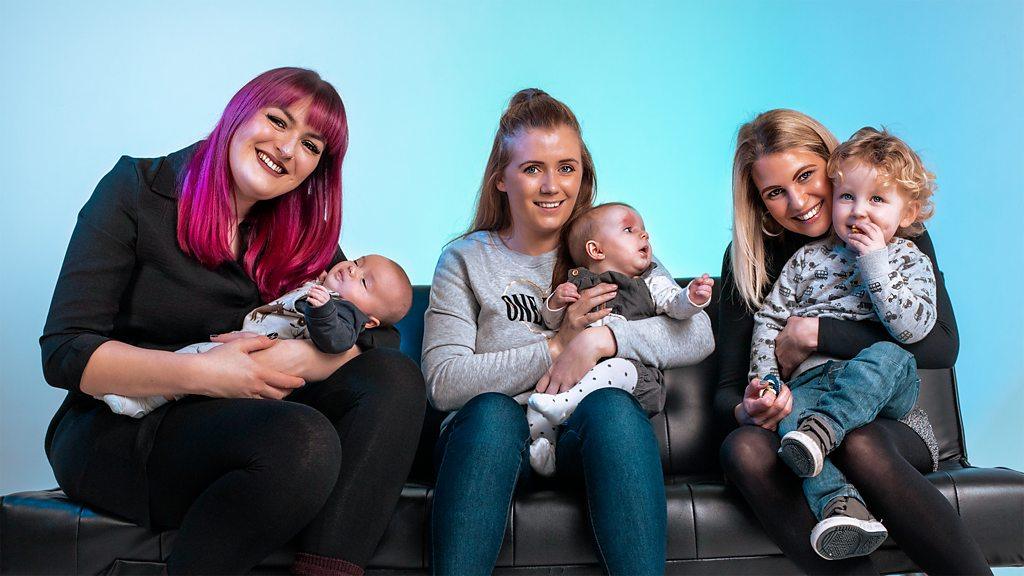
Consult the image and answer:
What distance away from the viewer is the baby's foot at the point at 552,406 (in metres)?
1.98

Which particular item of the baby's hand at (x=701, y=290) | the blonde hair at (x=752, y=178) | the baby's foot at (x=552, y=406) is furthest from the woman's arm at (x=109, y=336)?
the blonde hair at (x=752, y=178)

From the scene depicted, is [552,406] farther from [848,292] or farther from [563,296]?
[848,292]

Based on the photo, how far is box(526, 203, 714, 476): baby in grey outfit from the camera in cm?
199

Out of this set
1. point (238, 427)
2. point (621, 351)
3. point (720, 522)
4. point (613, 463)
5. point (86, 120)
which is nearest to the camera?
point (238, 427)

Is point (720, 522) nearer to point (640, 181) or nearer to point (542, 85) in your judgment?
point (640, 181)

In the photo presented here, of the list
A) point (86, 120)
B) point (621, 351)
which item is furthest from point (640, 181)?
point (86, 120)

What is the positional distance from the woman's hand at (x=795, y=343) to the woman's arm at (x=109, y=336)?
1126 mm

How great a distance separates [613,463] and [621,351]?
1.30 feet

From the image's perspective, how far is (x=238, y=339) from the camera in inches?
70.7

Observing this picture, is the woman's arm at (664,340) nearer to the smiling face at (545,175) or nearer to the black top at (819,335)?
the black top at (819,335)

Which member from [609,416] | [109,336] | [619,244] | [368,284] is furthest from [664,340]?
[109,336]

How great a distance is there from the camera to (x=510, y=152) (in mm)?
2309

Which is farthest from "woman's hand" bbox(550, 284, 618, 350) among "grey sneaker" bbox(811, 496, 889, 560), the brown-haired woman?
"grey sneaker" bbox(811, 496, 889, 560)

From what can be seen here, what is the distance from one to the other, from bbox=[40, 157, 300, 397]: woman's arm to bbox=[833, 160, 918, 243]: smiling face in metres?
1.30
